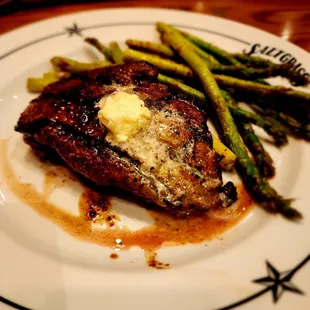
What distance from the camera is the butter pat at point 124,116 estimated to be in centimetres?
267

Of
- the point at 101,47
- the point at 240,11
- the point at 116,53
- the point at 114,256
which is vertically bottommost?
the point at 114,256

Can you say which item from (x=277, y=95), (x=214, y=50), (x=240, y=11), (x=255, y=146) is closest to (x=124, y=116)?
(x=255, y=146)

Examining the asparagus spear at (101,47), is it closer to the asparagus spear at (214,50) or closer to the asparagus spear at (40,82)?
the asparagus spear at (40,82)

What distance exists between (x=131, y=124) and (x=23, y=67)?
72.0 inches

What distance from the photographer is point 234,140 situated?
10.1 ft

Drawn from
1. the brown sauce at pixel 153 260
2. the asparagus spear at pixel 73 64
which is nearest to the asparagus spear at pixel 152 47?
the asparagus spear at pixel 73 64

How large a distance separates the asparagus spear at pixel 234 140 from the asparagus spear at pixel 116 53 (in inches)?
22.6

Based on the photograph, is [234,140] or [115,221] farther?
[234,140]

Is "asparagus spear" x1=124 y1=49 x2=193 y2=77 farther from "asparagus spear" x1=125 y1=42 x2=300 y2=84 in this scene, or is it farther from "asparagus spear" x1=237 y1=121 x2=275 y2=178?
"asparagus spear" x1=237 y1=121 x2=275 y2=178

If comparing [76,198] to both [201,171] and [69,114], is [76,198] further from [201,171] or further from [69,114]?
[201,171]

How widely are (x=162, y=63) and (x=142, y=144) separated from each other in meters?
1.33

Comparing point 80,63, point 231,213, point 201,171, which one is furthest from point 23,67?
point 231,213

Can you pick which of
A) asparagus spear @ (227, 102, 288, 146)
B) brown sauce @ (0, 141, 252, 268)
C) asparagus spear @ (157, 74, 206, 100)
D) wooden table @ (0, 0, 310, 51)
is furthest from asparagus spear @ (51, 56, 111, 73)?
asparagus spear @ (227, 102, 288, 146)

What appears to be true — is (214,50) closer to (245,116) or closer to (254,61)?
(254,61)
